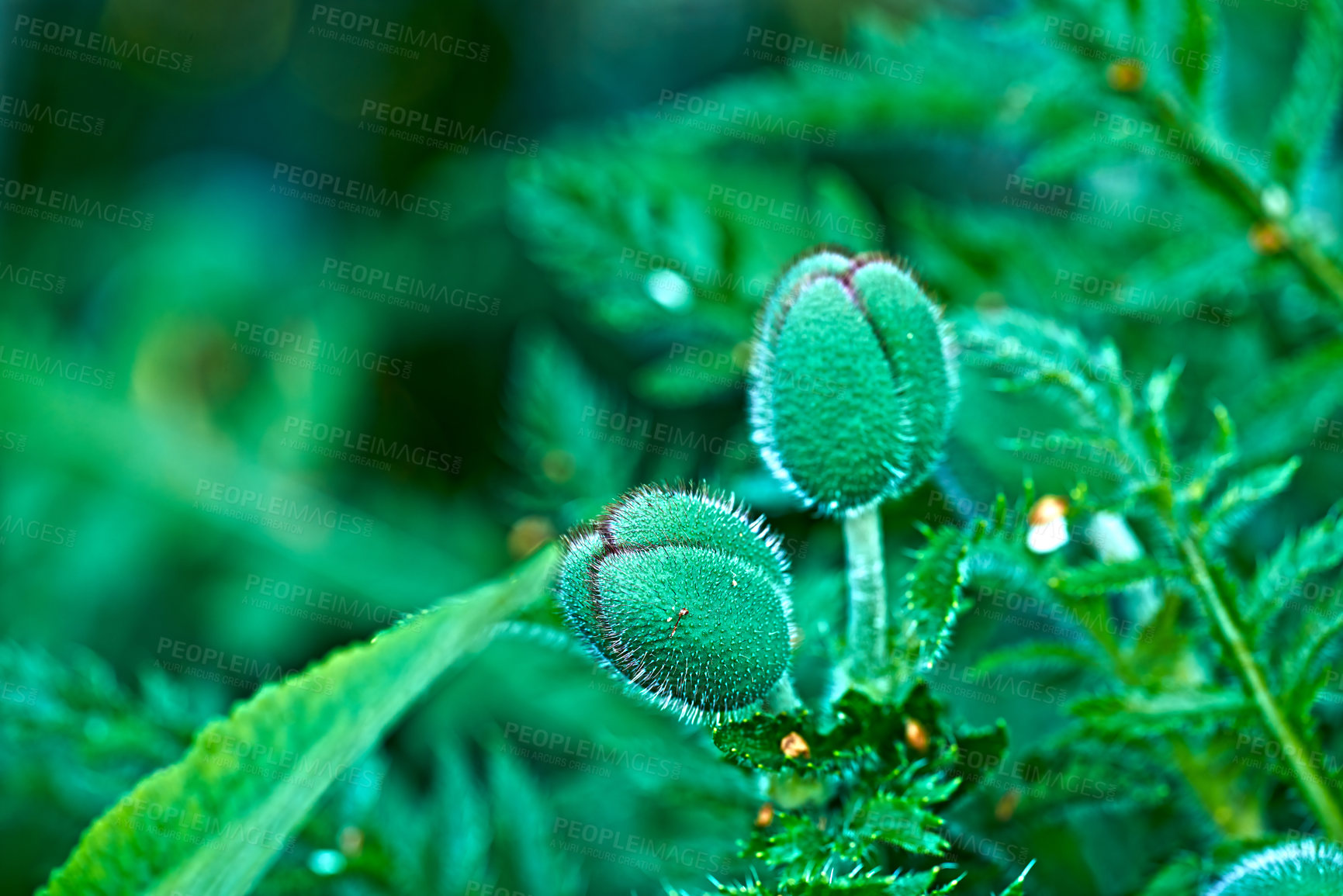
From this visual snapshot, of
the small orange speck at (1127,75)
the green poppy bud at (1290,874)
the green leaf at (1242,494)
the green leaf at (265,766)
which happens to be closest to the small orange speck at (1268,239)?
the small orange speck at (1127,75)

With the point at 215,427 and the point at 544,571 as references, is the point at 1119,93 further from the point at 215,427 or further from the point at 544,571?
the point at 215,427

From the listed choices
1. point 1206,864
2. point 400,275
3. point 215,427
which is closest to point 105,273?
point 215,427

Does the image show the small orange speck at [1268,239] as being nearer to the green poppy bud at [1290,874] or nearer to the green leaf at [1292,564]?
the green leaf at [1292,564]

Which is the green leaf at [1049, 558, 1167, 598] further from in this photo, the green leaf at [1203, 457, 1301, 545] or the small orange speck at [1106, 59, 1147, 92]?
the small orange speck at [1106, 59, 1147, 92]

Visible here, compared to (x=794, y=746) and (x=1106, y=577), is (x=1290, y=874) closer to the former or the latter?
(x=1106, y=577)

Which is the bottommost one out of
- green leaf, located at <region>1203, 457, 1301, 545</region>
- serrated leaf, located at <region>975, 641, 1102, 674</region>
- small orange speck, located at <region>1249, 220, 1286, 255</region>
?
serrated leaf, located at <region>975, 641, 1102, 674</region>

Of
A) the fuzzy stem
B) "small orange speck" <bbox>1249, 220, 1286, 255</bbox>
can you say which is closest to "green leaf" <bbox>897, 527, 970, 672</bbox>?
the fuzzy stem
